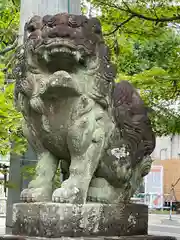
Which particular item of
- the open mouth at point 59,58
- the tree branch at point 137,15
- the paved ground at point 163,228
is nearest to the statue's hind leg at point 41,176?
the open mouth at point 59,58

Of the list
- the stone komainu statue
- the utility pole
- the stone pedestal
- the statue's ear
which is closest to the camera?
the stone pedestal

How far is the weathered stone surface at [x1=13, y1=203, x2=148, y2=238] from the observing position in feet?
10.0

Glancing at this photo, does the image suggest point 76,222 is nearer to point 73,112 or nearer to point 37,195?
point 37,195

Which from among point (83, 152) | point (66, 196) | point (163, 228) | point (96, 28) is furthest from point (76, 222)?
point (163, 228)

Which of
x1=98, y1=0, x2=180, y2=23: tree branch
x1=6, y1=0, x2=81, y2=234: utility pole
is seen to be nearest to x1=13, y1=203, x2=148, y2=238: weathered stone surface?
x1=6, y1=0, x2=81, y2=234: utility pole

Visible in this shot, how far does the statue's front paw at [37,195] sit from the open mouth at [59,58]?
0.86m

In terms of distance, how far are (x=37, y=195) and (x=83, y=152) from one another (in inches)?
17.6

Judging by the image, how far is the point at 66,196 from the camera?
3113 millimetres

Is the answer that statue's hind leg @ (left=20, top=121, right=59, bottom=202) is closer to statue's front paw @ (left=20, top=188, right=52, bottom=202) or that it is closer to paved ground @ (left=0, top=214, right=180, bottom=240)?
statue's front paw @ (left=20, top=188, right=52, bottom=202)

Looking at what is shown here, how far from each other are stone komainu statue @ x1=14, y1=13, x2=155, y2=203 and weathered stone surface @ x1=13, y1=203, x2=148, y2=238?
0.08 m

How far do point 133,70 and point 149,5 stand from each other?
3.78 m

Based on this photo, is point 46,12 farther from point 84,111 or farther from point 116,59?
point 116,59

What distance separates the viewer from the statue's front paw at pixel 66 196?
311 centimetres

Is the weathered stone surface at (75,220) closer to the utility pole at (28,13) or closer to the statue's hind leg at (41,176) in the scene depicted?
the statue's hind leg at (41,176)
